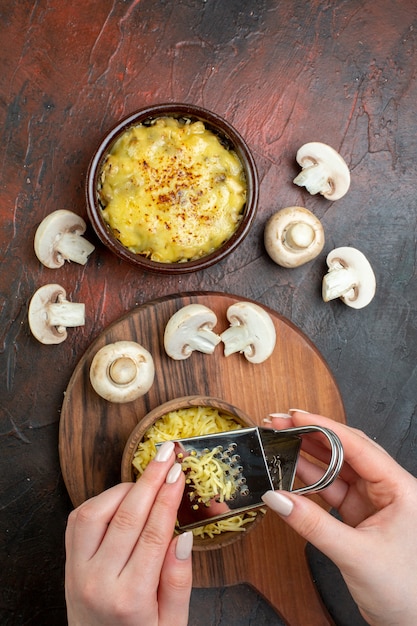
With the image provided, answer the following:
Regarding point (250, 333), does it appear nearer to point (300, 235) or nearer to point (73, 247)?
point (300, 235)

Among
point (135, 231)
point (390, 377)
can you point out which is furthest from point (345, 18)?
point (390, 377)

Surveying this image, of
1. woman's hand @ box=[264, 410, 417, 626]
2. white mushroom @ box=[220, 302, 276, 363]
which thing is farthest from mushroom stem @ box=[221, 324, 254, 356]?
woman's hand @ box=[264, 410, 417, 626]

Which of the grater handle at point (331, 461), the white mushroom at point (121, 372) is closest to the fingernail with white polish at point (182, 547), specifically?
the grater handle at point (331, 461)

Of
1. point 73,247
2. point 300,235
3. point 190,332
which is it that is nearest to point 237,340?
Answer: point 190,332

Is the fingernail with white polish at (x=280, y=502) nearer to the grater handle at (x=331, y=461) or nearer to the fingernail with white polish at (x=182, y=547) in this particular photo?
the grater handle at (x=331, y=461)

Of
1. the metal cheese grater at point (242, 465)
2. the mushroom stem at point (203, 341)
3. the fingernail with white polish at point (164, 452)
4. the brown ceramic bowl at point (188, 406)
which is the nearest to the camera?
the fingernail with white polish at point (164, 452)
